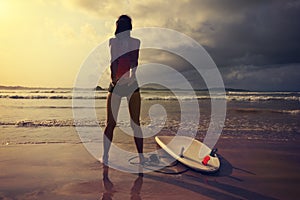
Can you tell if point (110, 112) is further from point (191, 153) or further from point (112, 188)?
point (191, 153)

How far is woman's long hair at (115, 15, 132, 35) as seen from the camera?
3820mm

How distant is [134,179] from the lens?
3336 millimetres

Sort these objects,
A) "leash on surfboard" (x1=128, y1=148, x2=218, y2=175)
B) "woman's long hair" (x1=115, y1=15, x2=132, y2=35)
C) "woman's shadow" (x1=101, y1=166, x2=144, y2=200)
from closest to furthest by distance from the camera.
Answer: "woman's shadow" (x1=101, y1=166, x2=144, y2=200) → "leash on surfboard" (x1=128, y1=148, x2=218, y2=175) → "woman's long hair" (x1=115, y1=15, x2=132, y2=35)

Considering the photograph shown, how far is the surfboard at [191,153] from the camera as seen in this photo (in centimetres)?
368

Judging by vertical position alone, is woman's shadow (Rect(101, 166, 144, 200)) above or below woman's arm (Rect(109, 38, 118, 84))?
below

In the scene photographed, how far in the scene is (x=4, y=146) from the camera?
5020 mm

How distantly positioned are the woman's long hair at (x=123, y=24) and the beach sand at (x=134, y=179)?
1.91 meters

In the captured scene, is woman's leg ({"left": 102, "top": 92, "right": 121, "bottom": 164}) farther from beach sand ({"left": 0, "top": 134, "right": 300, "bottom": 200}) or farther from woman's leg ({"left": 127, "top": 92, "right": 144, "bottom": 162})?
beach sand ({"left": 0, "top": 134, "right": 300, "bottom": 200})

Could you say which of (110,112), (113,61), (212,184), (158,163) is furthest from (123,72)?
(212,184)

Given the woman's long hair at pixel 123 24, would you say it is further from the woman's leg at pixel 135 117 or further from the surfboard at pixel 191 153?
the surfboard at pixel 191 153

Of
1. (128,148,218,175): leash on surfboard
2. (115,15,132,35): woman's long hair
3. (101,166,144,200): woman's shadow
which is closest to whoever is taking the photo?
(101,166,144,200): woman's shadow

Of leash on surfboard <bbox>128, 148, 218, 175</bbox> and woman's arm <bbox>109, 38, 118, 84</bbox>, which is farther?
woman's arm <bbox>109, 38, 118, 84</bbox>

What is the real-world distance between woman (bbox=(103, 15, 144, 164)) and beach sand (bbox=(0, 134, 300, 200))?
585mm

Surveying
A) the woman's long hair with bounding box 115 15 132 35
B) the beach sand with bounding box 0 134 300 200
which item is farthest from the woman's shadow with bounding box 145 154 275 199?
the woman's long hair with bounding box 115 15 132 35
